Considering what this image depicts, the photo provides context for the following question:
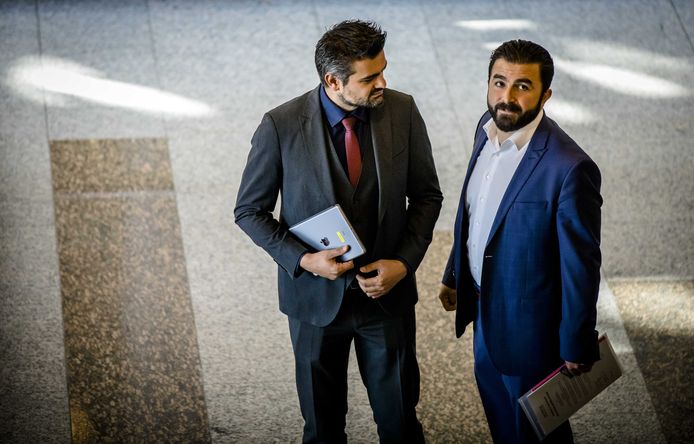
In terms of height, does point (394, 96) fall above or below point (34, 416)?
above

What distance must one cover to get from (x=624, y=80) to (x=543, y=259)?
2.80m

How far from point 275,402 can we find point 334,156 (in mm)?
1252

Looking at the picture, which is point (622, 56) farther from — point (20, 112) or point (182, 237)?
point (20, 112)

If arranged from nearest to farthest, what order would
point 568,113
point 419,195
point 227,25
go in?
point 419,195 < point 568,113 < point 227,25

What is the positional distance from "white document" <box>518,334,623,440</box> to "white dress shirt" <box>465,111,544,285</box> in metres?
0.37

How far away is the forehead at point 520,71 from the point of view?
261cm

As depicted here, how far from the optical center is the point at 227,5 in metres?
5.45

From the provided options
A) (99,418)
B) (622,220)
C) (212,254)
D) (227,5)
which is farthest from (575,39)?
(99,418)

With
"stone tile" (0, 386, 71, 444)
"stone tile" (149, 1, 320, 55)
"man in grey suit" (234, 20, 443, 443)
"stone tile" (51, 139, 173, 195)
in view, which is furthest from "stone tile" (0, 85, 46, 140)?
"man in grey suit" (234, 20, 443, 443)

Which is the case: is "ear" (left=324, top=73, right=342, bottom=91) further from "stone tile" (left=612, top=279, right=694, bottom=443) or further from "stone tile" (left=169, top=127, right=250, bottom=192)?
"stone tile" (left=612, top=279, right=694, bottom=443)

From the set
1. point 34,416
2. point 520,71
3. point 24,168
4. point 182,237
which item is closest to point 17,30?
point 24,168

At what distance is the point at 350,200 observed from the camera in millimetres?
2822

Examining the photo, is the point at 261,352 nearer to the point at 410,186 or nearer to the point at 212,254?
the point at 212,254

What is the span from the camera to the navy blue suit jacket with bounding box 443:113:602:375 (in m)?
2.56
